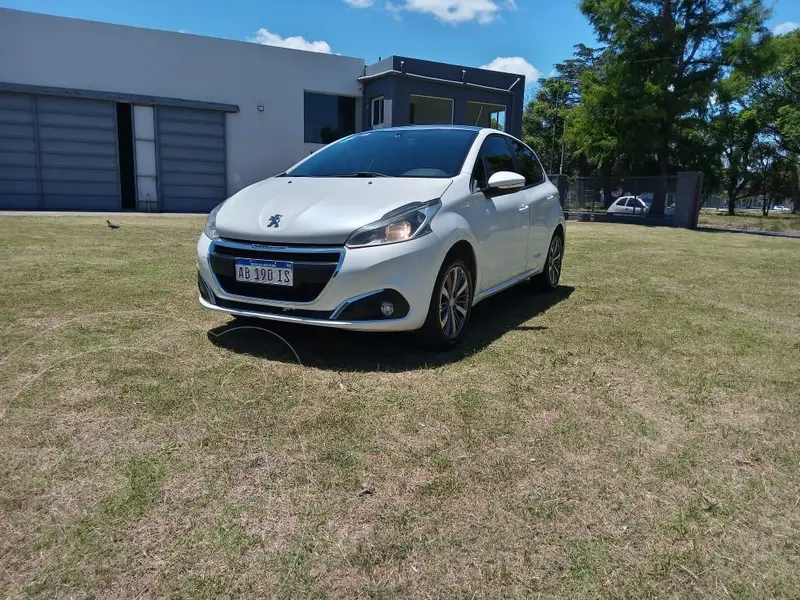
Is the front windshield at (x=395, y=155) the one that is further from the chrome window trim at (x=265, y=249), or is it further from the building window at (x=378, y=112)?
the building window at (x=378, y=112)

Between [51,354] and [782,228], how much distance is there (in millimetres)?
26274

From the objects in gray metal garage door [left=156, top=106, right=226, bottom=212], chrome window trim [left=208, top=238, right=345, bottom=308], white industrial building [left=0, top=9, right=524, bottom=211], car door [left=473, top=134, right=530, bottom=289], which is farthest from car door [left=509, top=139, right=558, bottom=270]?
gray metal garage door [left=156, top=106, right=226, bottom=212]

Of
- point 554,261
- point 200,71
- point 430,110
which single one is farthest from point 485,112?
point 554,261

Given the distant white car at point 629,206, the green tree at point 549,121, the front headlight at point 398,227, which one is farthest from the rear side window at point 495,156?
the green tree at point 549,121

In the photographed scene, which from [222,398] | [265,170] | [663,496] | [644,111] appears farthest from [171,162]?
[663,496]

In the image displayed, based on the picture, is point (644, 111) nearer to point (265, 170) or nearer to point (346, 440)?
point (265, 170)

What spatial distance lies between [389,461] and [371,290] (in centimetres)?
130

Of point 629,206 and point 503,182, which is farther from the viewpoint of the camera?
point 629,206

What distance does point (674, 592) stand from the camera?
5.96 ft

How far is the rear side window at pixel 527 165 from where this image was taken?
5746 mm

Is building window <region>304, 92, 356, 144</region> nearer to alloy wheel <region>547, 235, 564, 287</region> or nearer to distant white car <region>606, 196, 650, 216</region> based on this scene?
distant white car <region>606, 196, 650, 216</region>

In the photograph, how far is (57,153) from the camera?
784 inches

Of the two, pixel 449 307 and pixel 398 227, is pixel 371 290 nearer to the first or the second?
pixel 398 227

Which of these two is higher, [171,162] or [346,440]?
[171,162]
